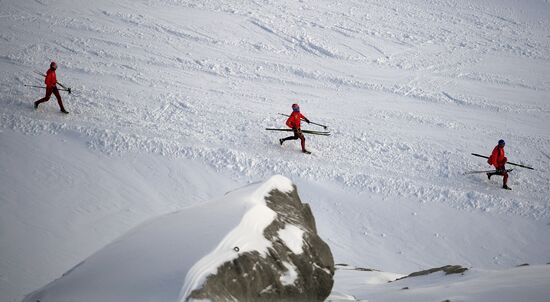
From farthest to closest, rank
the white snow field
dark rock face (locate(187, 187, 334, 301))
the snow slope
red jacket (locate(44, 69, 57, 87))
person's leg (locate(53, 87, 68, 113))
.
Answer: person's leg (locate(53, 87, 68, 113)) → red jacket (locate(44, 69, 57, 87)) → the white snow field → dark rock face (locate(187, 187, 334, 301)) → the snow slope

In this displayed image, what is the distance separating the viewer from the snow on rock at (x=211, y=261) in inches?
218

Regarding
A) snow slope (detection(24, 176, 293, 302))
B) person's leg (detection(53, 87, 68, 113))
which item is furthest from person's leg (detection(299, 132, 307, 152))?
person's leg (detection(53, 87, 68, 113))

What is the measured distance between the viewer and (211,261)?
570cm

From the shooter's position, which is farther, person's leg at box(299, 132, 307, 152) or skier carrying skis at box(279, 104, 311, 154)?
person's leg at box(299, 132, 307, 152)

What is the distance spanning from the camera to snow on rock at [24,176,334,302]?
5.53m

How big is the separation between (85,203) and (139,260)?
6345mm

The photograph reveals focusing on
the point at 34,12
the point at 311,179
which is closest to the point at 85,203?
the point at 311,179

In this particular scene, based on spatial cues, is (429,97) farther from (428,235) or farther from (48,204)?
(48,204)

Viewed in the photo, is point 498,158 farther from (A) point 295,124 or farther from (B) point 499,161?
(A) point 295,124

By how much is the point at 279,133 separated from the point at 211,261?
938 cm

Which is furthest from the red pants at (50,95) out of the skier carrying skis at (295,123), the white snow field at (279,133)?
the skier carrying skis at (295,123)

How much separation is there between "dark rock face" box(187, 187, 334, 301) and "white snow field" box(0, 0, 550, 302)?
146cm

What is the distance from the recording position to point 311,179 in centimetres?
1306

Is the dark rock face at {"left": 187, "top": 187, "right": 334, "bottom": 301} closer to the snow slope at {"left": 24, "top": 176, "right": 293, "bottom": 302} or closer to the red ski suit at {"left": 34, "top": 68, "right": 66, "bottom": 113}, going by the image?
the snow slope at {"left": 24, "top": 176, "right": 293, "bottom": 302}
